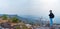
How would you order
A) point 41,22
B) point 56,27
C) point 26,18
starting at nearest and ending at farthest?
point 56,27
point 41,22
point 26,18

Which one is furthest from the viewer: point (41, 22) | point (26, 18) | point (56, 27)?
point (26, 18)

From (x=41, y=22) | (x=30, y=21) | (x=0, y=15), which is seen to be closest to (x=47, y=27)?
(x=41, y=22)

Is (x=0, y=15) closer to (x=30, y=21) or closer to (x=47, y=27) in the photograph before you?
(x=30, y=21)

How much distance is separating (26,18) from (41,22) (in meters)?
1.28

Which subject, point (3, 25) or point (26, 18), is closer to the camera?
point (3, 25)

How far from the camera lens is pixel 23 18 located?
31.9 ft

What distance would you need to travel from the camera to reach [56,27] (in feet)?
24.2

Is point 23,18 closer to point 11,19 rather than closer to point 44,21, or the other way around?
point 11,19

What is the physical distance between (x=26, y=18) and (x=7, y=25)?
205 centimetres

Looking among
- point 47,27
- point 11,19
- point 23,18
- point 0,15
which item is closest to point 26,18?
point 23,18

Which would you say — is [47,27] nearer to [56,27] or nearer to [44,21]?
[56,27]

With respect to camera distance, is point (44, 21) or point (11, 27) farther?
point (44, 21)

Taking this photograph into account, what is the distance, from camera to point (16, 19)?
8867mm

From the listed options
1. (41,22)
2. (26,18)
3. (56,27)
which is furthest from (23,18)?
(56,27)
